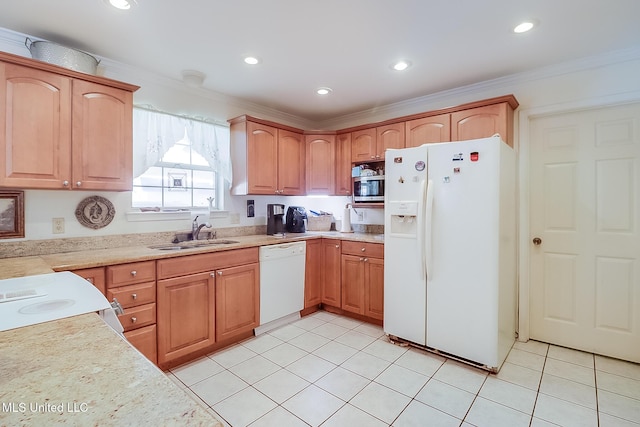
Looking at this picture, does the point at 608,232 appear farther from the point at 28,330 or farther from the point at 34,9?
the point at 34,9

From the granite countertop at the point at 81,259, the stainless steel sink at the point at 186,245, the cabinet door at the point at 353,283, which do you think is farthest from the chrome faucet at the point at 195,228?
the cabinet door at the point at 353,283

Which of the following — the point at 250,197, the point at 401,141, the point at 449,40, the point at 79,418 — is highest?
the point at 449,40

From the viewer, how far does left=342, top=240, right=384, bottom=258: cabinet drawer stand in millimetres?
3047

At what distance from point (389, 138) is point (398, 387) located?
92.7 inches

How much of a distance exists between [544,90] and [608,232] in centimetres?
129

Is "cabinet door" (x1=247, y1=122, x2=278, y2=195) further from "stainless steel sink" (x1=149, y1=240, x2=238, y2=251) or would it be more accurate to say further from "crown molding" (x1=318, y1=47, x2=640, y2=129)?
"crown molding" (x1=318, y1=47, x2=640, y2=129)

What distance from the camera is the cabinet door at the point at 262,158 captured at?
10.6 ft

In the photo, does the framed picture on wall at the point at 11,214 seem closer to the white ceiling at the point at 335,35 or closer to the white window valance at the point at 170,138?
the white window valance at the point at 170,138

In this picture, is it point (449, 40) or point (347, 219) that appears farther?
point (347, 219)

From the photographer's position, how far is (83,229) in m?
2.37

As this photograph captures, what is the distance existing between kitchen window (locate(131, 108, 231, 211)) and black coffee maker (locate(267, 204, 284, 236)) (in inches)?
21.5

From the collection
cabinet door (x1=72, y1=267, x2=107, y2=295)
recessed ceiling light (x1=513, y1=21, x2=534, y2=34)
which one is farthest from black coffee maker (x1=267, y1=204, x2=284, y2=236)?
recessed ceiling light (x1=513, y1=21, x2=534, y2=34)

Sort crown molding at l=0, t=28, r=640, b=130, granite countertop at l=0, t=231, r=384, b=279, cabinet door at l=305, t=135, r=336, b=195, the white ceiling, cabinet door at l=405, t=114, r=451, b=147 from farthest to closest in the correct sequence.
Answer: cabinet door at l=305, t=135, r=336, b=195
cabinet door at l=405, t=114, r=451, b=147
crown molding at l=0, t=28, r=640, b=130
the white ceiling
granite countertop at l=0, t=231, r=384, b=279

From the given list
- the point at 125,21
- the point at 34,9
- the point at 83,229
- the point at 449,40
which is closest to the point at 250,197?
the point at 83,229
